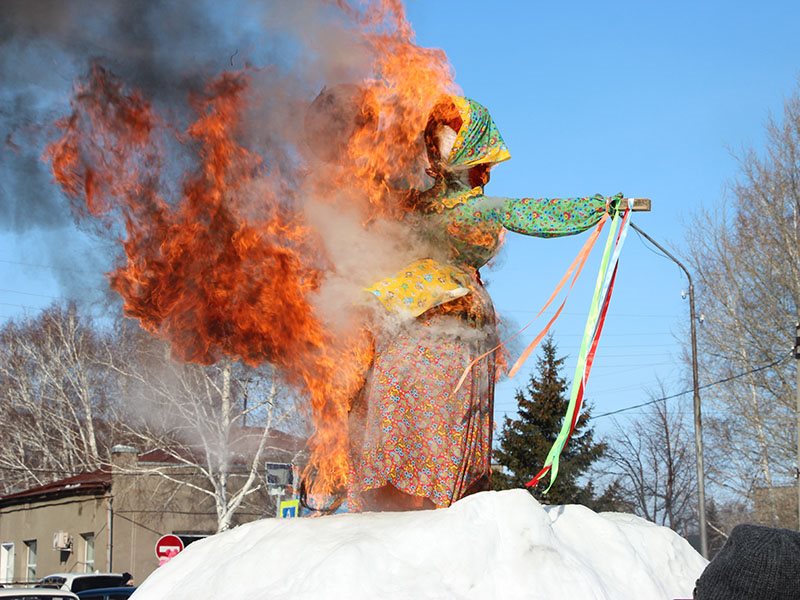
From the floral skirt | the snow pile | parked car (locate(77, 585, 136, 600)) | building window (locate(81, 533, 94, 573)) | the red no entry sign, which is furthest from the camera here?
building window (locate(81, 533, 94, 573))

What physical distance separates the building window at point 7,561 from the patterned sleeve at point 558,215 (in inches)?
1241

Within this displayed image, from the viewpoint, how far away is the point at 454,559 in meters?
4.26

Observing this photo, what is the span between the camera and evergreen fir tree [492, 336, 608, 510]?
24.1 meters

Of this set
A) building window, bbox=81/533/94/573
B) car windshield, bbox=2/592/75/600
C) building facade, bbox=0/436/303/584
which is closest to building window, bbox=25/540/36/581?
building facade, bbox=0/436/303/584

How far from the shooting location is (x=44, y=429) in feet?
109

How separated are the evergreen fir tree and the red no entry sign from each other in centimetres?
990

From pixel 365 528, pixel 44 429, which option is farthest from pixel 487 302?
pixel 44 429

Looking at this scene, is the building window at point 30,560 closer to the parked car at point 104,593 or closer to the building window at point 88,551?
the building window at point 88,551

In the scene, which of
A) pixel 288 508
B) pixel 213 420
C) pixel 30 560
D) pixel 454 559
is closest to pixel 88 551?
pixel 30 560

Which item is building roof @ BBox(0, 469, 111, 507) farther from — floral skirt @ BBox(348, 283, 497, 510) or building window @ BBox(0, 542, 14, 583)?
floral skirt @ BBox(348, 283, 497, 510)

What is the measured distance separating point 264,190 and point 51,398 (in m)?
25.8

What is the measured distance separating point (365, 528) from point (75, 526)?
1081 inches

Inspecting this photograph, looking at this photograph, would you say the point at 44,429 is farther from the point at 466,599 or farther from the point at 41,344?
the point at 466,599

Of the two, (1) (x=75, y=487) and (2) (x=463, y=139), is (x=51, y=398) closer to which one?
(1) (x=75, y=487)
